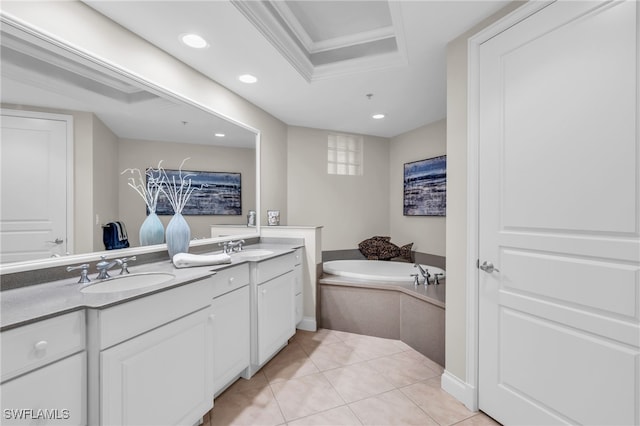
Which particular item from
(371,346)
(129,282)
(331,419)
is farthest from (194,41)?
(371,346)

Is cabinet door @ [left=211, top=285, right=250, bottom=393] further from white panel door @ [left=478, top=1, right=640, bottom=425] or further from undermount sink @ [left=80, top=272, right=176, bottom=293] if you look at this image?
white panel door @ [left=478, top=1, right=640, bottom=425]

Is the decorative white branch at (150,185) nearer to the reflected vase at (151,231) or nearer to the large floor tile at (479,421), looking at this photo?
the reflected vase at (151,231)

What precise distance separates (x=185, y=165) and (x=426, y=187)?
2.93 m

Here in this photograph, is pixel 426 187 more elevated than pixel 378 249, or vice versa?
pixel 426 187

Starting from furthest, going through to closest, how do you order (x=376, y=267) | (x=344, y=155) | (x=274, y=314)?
1. (x=344, y=155)
2. (x=376, y=267)
3. (x=274, y=314)

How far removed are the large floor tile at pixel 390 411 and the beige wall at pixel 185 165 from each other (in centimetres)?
170

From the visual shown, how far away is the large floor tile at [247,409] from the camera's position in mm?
1694

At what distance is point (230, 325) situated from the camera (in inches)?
75.2

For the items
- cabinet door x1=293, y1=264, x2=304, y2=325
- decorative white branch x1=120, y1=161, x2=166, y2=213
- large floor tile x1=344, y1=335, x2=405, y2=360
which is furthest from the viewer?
cabinet door x1=293, y1=264, x2=304, y2=325

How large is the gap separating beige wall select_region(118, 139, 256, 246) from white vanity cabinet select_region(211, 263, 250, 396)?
60cm

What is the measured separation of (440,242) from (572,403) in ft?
7.90

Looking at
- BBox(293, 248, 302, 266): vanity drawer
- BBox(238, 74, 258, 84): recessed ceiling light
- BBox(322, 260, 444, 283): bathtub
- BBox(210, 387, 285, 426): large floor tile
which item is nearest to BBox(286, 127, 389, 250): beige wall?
BBox(322, 260, 444, 283): bathtub

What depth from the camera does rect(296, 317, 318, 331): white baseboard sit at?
119 inches

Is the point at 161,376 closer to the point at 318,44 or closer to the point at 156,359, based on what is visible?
the point at 156,359
